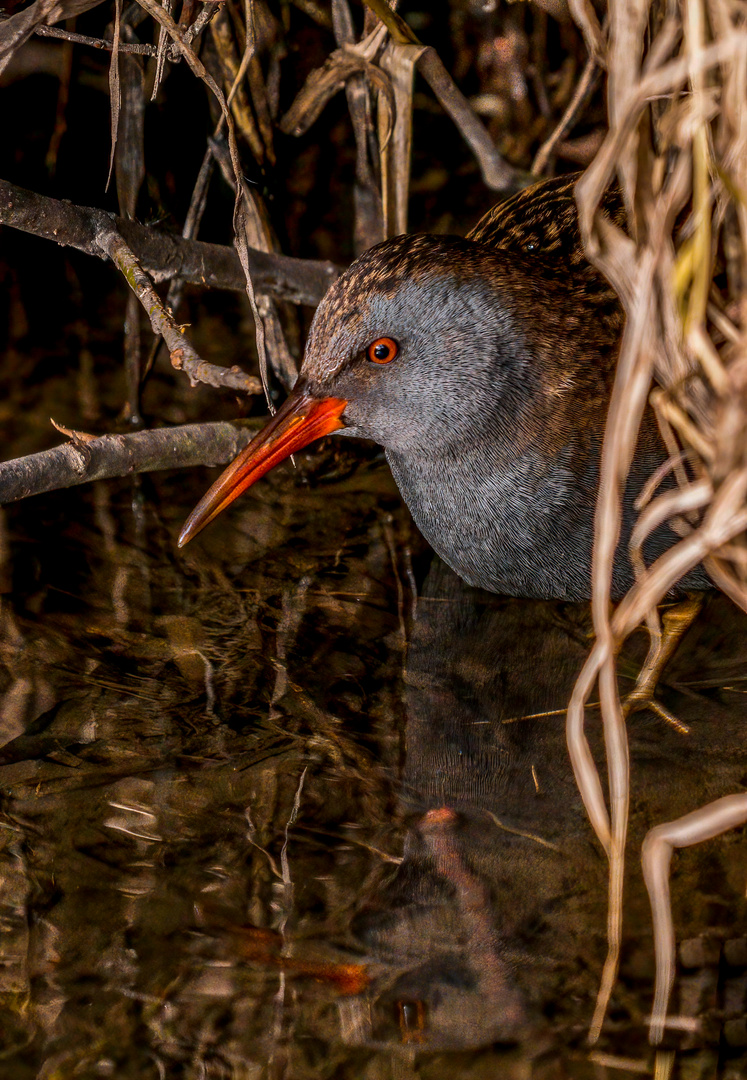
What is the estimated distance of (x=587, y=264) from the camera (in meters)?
2.65

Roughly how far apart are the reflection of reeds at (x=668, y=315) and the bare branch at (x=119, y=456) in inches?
54.4

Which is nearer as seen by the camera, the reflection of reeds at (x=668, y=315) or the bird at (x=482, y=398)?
the reflection of reeds at (x=668, y=315)

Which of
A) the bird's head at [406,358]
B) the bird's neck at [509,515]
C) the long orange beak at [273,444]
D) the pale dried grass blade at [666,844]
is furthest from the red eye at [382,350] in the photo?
the pale dried grass blade at [666,844]

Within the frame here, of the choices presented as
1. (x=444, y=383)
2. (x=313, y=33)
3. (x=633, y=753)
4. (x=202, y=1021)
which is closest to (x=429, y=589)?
(x=444, y=383)

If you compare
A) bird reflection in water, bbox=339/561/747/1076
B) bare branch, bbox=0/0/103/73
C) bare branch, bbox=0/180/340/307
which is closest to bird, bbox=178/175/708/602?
bird reflection in water, bbox=339/561/747/1076

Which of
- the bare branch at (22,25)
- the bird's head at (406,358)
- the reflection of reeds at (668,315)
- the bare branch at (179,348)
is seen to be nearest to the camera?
the reflection of reeds at (668,315)

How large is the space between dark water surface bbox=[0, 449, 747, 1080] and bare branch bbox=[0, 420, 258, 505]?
21cm

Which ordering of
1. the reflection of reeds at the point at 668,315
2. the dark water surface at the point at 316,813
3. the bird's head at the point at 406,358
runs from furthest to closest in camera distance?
the bird's head at the point at 406,358
the dark water surface at the point at 316,813
the reflection of reeds at the point at 668,315

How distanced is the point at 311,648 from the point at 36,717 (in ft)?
1.93

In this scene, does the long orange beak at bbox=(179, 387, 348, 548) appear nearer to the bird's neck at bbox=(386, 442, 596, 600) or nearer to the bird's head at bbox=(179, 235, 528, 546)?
the bird's head at bbox=(179, 235, 528, 546)

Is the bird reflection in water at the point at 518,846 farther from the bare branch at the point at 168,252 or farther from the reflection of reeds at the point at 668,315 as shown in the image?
the bare branch at the point at 168,252

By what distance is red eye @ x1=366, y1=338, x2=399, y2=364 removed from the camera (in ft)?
7.84

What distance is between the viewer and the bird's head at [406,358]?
236 centimetres

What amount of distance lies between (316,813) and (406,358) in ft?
3.12
